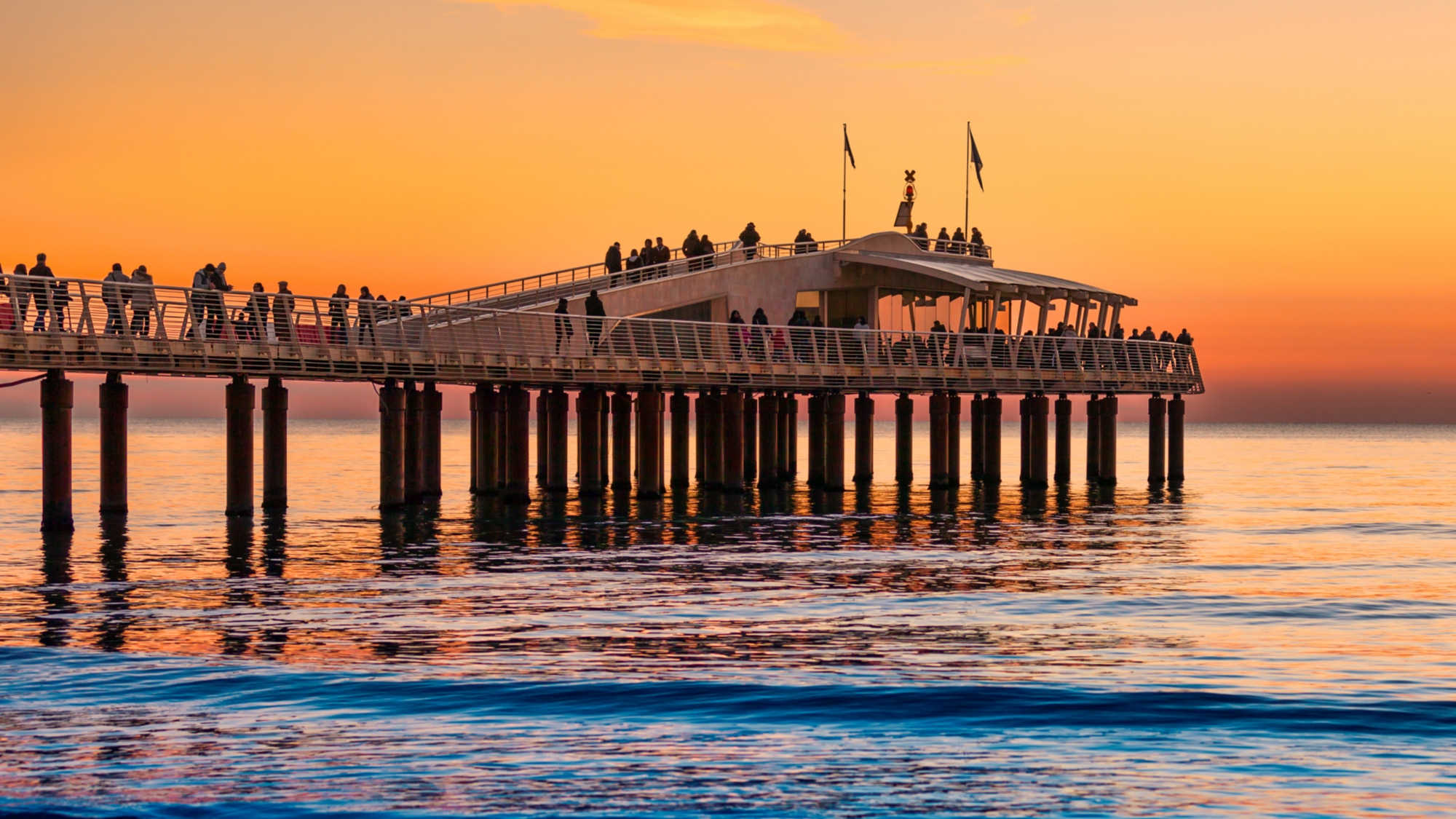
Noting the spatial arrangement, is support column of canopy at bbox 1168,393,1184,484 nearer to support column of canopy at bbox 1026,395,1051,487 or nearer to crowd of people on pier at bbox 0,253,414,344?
support column of canopy at bbox 1026,395,1051,487

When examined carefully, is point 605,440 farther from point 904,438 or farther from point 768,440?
point 904,438

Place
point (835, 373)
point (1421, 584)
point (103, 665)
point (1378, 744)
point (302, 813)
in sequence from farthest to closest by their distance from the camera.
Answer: point (835, 373)
point (1421, 584)
point (103, 665)
point (1378, 744)
point (302, 813)

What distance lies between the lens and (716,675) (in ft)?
54.6

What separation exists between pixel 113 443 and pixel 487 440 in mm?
12182

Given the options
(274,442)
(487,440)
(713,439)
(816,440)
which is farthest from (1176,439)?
(274,442)

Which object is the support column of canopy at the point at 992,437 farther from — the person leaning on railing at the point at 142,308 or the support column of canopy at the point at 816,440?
the person leaning on railing at the point at 142,308

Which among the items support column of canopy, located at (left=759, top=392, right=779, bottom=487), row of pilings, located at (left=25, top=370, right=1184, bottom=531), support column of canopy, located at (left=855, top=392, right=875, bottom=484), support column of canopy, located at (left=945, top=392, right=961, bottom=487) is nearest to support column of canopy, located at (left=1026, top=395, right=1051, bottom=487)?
row of pilings, located at (left=25, top=370, right=1184, bottom=531)

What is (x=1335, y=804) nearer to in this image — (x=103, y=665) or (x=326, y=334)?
(x=103, y=665)

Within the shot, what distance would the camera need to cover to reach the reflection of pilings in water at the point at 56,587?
19.1 metres

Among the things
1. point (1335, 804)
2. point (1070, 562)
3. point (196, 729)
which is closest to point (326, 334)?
point (1070, 562)

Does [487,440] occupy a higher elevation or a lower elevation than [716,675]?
higher

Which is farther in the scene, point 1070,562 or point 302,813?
point 1070,562

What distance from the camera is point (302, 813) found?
1185 centimetres

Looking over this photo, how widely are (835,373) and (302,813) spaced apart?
32.6m
